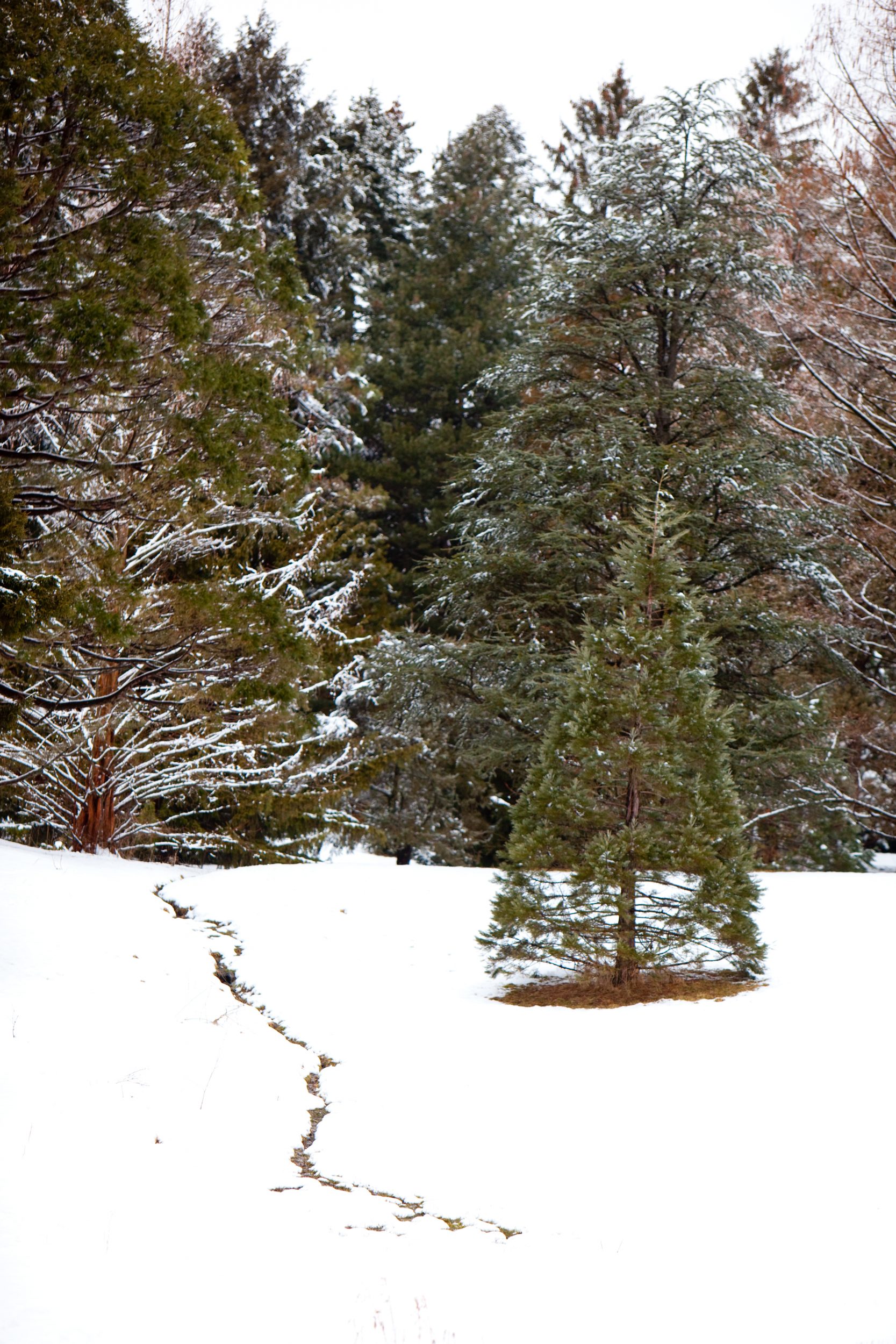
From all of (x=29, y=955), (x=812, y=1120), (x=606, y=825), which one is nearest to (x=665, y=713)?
(x=606, y=825)

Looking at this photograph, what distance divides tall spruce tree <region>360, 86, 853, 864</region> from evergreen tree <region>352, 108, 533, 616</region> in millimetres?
5529

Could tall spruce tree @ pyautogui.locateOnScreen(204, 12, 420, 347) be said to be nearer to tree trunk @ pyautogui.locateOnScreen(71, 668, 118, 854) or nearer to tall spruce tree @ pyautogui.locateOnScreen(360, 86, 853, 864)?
tall spruce tree @ pyautogui.locateOnScreen(360, 86, 853, 864)

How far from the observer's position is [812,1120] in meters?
4.24

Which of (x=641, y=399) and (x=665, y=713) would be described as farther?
(x=641, y=399)

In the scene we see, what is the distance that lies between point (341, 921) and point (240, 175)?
5.78 meters

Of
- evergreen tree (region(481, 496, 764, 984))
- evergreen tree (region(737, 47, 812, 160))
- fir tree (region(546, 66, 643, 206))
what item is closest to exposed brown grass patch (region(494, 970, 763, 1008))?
evergreen tree (region(481, 496, 764, 984))

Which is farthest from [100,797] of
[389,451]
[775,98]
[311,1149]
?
[775,98]

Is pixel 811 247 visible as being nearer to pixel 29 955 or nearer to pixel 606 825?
pixel 606 825

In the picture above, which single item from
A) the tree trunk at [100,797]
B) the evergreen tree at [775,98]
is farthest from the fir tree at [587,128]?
the tree trunk at [100,797]

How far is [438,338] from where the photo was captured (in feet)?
65.8

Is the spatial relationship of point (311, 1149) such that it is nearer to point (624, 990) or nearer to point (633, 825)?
point (624, 990)

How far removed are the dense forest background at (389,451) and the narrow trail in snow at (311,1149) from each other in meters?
2.14

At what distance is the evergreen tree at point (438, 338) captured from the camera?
19.0m

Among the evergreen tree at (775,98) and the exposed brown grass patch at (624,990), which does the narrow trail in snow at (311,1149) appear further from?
the evergreen tree at (775,98)
